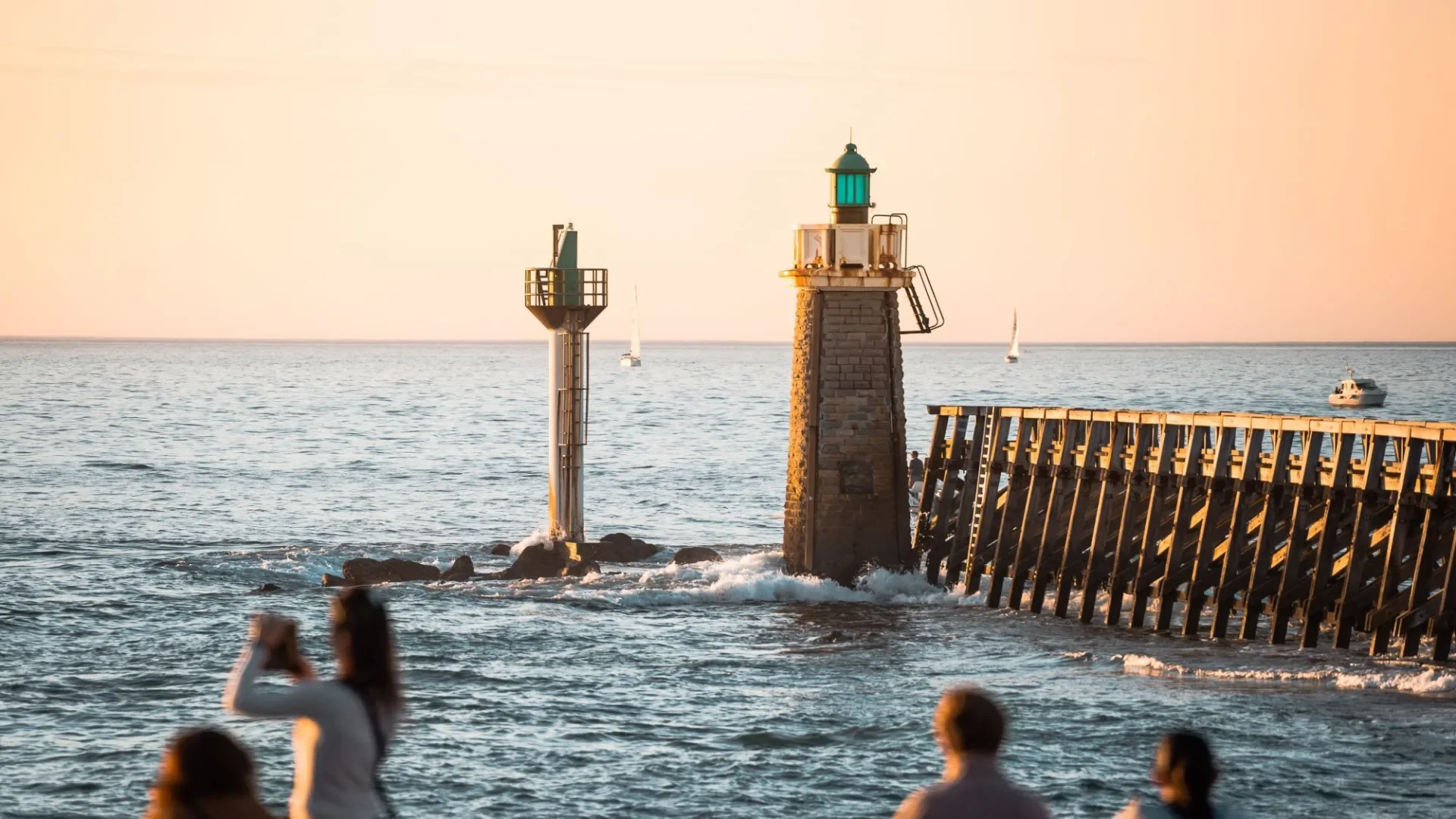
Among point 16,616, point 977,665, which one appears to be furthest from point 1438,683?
point 16,616

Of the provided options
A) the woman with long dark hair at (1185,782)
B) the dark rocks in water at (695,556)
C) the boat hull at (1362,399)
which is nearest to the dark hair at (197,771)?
the woman with long dark hair at (1185,782)

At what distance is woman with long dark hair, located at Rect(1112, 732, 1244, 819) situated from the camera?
662cm

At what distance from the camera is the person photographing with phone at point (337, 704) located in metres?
6.74

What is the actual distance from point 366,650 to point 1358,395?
351 feet

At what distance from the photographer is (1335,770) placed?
16.4m

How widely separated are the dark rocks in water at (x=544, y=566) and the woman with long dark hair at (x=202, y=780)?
83.2 feet

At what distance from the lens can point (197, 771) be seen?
618 centimetres

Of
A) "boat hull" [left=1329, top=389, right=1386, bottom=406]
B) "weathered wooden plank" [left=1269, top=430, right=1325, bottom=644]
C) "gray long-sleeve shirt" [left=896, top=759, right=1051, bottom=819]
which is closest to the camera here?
"gray long-sleeve shirt" [left=896, top=759, right=1051, bottom=819]

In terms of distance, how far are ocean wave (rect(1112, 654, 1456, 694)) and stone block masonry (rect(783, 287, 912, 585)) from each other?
21.7 ft

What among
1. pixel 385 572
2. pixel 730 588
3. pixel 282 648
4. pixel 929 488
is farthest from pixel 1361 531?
pixel 385 572

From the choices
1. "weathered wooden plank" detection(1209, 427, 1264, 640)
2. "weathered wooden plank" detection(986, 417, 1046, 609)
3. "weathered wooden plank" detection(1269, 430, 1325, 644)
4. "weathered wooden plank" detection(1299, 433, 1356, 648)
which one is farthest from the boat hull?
"weathered wooden plank" detection(1299, 433, 1356, 648)

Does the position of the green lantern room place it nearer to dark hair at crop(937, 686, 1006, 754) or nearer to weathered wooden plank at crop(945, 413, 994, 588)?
weathered wooden plank at crop(945, 413, 994, 588)

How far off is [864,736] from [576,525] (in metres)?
15.8

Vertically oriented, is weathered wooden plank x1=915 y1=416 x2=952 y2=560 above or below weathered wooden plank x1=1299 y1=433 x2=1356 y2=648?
below
